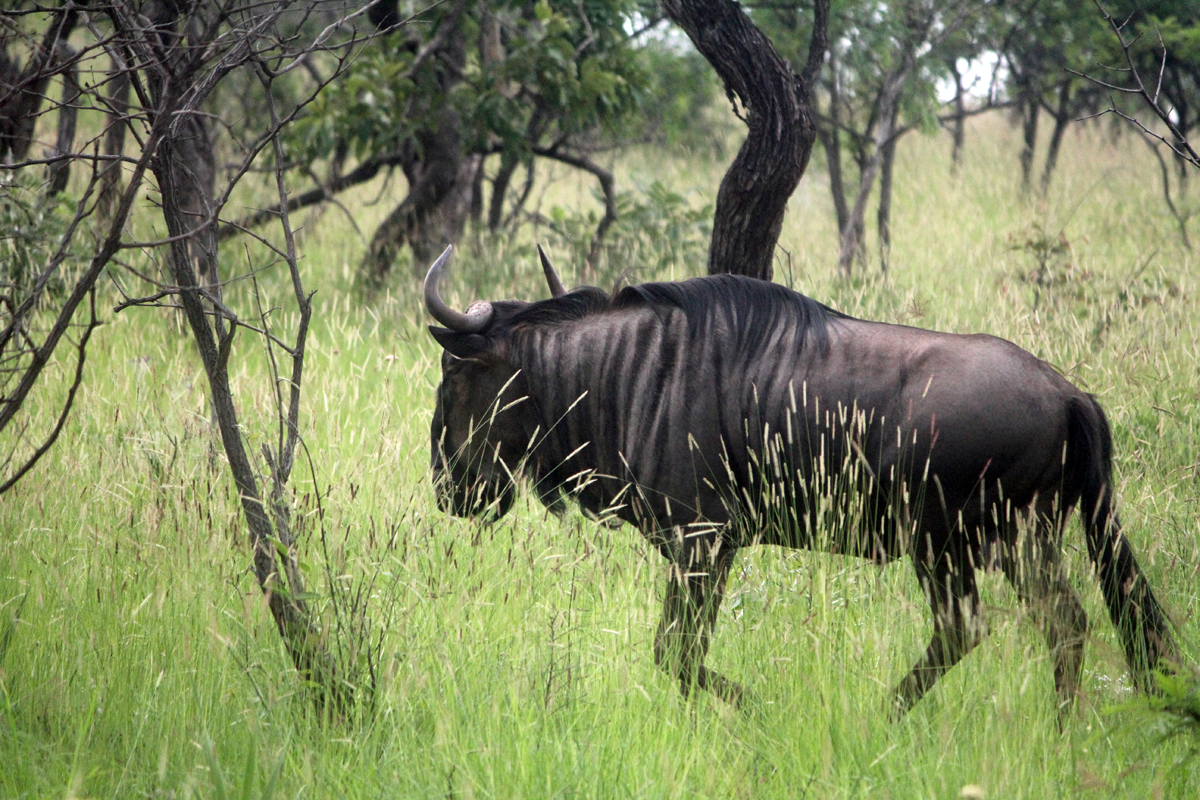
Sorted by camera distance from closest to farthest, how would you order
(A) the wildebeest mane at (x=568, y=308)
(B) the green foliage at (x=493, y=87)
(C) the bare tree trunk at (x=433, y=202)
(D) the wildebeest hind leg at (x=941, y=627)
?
1. (D) the wildebeest hind leg at (x=941, y=627)
2. (A) the wildebeest mane at (x=568, y=308)
3. (B) the green foliage at (x=493, y=87)
4. (C) the bare tree trunk at (x=433, y=202)

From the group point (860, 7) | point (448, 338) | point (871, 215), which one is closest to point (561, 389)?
point (448, 338)

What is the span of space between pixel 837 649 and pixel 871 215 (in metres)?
12.1

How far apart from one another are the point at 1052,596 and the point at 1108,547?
0.21 m

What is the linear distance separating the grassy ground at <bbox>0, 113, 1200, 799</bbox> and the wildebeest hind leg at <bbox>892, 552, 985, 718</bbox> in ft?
0.16

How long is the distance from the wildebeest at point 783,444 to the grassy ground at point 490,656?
0.13 meters

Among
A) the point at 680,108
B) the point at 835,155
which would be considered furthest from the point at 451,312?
the point at 680,108

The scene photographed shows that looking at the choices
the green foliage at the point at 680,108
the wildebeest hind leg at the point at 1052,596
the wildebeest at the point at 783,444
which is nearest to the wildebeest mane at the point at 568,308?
the wildebeest at the point at 783,444

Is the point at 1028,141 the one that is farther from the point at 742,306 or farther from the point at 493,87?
the point at 742,306

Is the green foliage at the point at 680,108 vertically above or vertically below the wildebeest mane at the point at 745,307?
above

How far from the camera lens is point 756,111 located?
4.97m

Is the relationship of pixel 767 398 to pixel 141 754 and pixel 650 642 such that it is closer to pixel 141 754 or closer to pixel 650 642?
pixel 650 642

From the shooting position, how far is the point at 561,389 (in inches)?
139

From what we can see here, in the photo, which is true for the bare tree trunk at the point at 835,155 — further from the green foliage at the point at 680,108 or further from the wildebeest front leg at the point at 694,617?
the wildebeest front leg at the point at 694,617

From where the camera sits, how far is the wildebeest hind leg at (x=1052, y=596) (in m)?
2.83
